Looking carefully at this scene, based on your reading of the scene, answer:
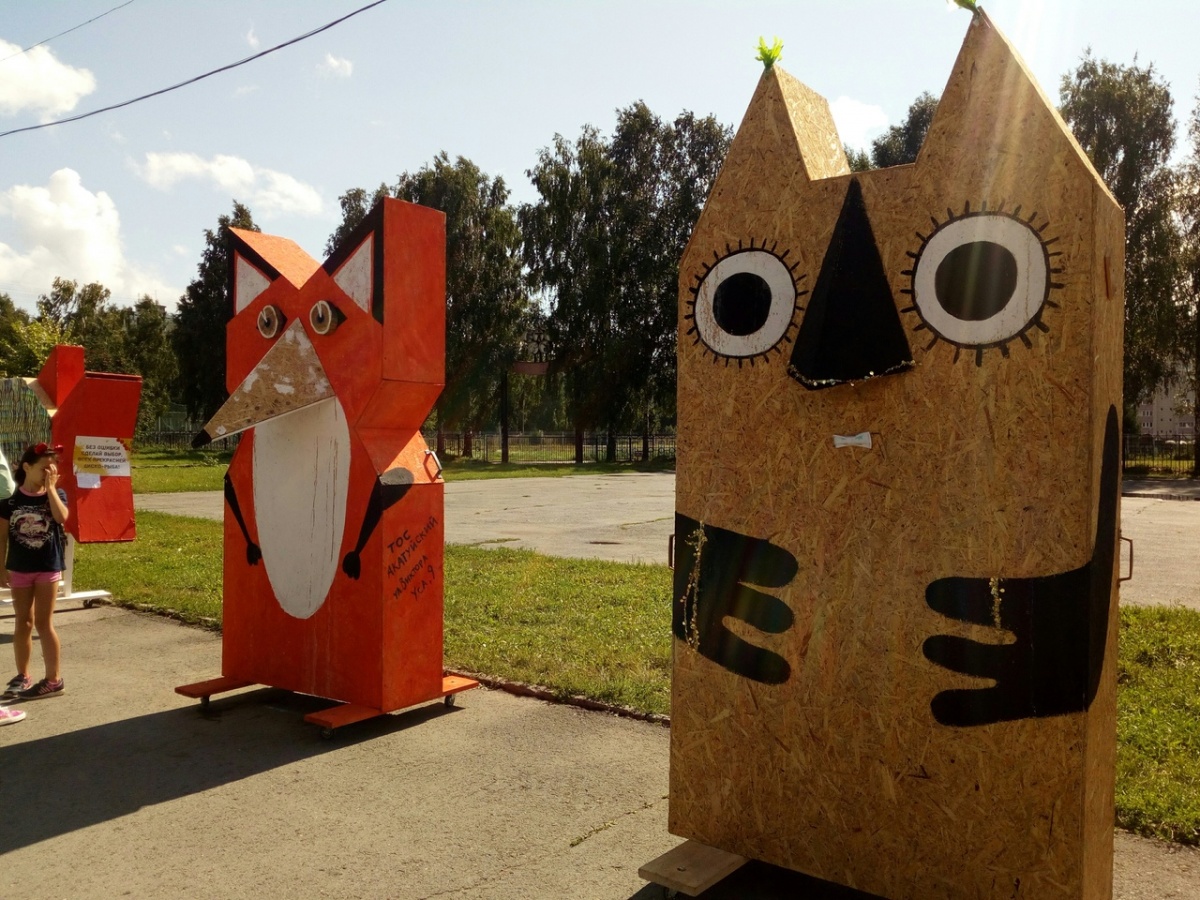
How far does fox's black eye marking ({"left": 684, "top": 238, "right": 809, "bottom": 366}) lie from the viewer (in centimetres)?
353

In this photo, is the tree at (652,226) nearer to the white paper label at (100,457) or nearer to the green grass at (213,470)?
the green grass at (213,470)

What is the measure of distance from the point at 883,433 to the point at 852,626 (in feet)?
2.20

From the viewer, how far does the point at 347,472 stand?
222 inches

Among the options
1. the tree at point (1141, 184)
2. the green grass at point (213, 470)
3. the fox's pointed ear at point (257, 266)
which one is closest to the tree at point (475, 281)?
the green grass at point (213, 470)

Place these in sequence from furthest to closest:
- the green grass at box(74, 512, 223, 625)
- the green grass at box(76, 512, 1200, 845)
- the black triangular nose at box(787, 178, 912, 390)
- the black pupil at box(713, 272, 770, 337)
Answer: the green grass at box(74, 512, 223, 625) < the green grass at box(76, 512, 1200, 845) < the black pupil at box(713, 272, 770, 337) < the black triangular nose at box(787, 178, 912, 390)

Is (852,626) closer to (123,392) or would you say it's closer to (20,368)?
(123,392)

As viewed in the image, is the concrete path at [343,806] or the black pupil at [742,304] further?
the concrete path at [343,806]

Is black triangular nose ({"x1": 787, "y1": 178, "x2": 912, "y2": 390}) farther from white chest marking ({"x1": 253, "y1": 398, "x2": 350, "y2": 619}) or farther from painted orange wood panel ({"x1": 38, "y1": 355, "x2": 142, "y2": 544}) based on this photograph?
painted orange wood panel ({"x1": 38, "y1": 355, "x2": 142, "y2": 544})

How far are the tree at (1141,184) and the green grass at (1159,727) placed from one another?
90.6 ft

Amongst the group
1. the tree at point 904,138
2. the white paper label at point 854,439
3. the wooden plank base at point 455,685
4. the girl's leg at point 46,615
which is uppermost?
the tree at point 904,138

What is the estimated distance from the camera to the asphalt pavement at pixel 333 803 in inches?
146

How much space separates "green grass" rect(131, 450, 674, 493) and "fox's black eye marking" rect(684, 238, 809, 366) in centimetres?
2209

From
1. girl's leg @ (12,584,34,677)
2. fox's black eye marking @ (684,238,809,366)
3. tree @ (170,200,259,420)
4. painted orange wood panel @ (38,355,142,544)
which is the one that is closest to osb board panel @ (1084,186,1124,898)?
fox's black eye marking @ (684,238,809,366)

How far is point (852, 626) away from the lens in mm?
3344
